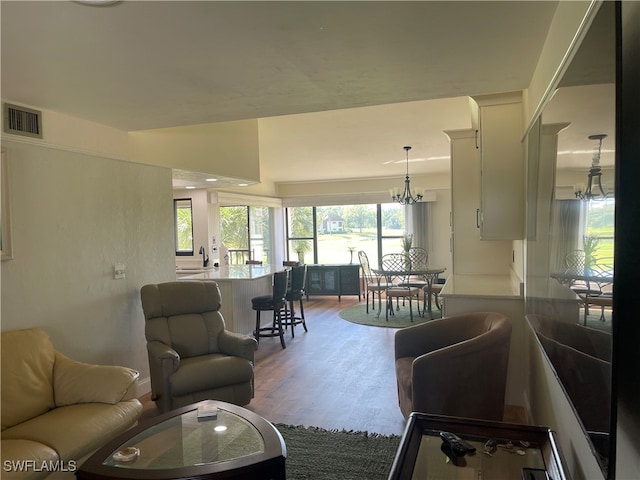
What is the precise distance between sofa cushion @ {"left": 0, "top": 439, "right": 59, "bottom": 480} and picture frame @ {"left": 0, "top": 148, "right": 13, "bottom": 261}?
3.76 ft

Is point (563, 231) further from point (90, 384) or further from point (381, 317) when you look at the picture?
point (381, 317)

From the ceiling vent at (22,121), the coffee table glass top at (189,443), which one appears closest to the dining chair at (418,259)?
the coffee table glass top at (189,443)

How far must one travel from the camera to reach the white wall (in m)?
2.71

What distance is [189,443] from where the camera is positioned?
81.4 inches

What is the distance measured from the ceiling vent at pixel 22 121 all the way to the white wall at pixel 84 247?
0.22ft

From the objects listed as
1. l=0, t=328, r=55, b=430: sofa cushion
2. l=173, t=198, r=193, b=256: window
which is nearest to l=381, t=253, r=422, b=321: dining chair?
l=173, t=198, r=193, b=256: window

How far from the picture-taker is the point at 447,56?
7.20ft

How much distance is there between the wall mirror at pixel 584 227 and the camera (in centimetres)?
96

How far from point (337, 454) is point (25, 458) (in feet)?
5.44

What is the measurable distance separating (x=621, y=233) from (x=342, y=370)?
3.59 metres

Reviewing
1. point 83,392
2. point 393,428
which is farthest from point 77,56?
point 393,428

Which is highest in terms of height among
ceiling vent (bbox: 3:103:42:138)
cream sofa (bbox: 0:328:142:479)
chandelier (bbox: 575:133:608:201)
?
ceiling vent (bbox: 3:103:42:138)

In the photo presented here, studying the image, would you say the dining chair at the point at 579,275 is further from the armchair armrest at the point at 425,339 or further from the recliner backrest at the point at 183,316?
the recliner backrest at the point at 183,316

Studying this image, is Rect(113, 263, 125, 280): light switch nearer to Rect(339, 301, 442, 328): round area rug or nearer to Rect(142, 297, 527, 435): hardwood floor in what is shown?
Rect(142, 297, 527, 435): hardwood floor
